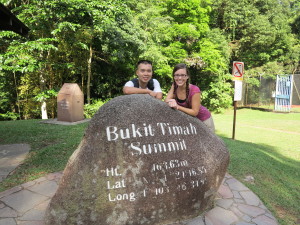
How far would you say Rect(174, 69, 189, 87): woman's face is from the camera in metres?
2.99

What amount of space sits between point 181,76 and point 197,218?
172 cm

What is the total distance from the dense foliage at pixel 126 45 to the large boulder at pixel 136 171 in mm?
7035

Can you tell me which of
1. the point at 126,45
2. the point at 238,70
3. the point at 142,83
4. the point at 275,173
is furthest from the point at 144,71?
the point at 126,45

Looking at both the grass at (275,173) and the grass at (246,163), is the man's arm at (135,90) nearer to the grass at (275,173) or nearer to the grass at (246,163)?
the grass at (246,163)

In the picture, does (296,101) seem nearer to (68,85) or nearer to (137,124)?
(68,85)

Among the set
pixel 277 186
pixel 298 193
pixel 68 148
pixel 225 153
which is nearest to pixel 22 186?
A: pixel 68 148

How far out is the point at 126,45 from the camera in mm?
11492

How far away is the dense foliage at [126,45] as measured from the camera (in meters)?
9.38

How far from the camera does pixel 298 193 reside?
384cm

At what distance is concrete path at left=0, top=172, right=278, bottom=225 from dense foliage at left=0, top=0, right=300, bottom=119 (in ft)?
21.1

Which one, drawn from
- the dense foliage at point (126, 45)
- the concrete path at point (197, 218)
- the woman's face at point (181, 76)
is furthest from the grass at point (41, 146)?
the dense foliage at point (126, 45)

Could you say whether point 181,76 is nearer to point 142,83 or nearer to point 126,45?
point 142,83

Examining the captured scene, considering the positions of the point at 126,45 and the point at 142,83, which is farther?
the point at 126,45

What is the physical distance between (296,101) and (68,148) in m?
18.6
